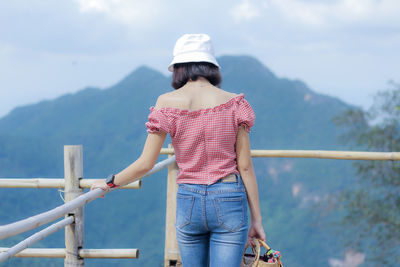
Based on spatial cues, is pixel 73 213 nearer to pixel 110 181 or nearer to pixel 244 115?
pixel 110 181

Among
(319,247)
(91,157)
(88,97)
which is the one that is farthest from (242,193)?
(88,97)

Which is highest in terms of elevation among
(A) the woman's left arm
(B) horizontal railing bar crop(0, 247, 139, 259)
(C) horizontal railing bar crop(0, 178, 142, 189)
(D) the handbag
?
(A) the woman's left arm

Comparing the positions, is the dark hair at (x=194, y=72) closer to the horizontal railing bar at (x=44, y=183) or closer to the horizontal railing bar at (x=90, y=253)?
the horizontal railing bar at (x=44, y=183)

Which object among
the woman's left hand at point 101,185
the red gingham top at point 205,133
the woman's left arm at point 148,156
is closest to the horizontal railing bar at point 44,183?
the woman's left hand at point 101,185

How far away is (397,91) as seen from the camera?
962 centimetres

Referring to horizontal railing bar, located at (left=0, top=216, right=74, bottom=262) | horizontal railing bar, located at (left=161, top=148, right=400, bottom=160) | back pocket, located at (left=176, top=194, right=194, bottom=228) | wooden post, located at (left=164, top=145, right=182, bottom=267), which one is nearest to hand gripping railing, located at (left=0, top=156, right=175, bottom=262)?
horizontal railing bar, located at (left=0, top=216, right=74, bottom=262)

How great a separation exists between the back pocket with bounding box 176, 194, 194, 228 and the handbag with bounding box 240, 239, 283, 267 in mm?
274

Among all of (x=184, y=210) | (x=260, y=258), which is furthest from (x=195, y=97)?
(x=260, y=258)

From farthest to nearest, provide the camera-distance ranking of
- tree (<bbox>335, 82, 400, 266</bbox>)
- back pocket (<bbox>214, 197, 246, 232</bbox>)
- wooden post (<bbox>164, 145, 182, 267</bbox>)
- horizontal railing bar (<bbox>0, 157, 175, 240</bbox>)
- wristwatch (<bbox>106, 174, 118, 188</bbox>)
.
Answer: tree (<bbox>335, 82, 400, 266</bbox>) < wooden post (<bbox>164, 145, 182, 267</bbox>) < wristwatch (<bbox>106, 174, 118, 188</bbox>) < back pocket (<bbox>214, 197, 246, 232</bbox>) < horizontal railing bar (<bbox>0, 157, 175, 240</bbox>)

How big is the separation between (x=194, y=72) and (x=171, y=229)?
53.7 inches

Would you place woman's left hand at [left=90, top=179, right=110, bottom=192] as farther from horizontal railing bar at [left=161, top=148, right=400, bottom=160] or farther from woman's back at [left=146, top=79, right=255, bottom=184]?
horizontal railing bar at [left=161, top=148, right=400, bottom=160]

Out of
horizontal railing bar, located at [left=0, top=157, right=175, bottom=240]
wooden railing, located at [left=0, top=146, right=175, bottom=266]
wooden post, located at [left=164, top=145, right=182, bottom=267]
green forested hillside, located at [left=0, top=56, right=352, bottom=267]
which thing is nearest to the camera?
horizontal railing bar, located at [left=0, top=157, right=175, bottom=240]

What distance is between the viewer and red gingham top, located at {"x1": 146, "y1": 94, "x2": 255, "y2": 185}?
5.08ft

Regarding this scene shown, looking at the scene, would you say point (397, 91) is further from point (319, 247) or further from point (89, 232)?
point (89, 232)
